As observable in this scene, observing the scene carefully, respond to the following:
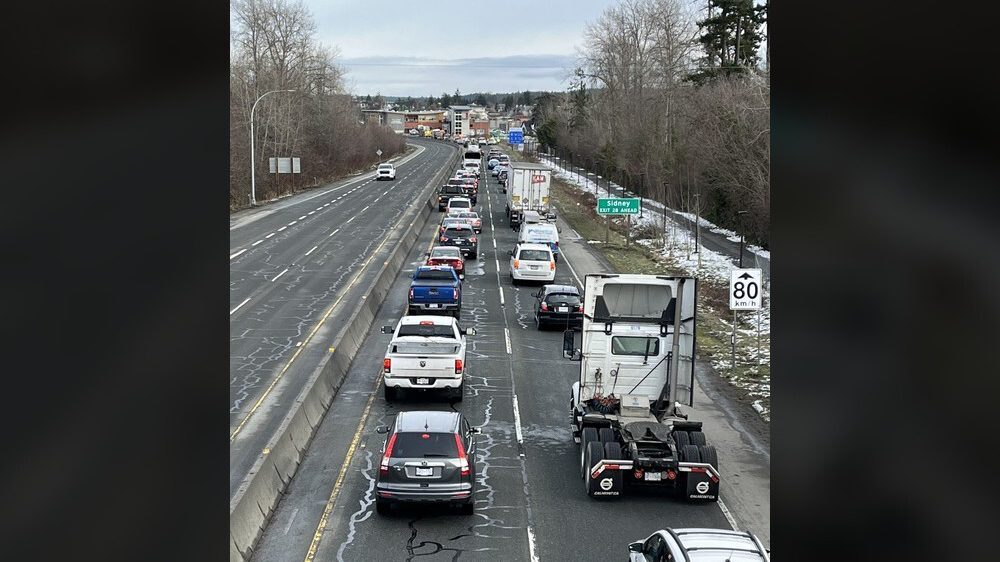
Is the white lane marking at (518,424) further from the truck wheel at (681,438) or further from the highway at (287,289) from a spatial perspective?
the highway at (287,289)

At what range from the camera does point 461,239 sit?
5009cm

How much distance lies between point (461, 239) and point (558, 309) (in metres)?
18.3

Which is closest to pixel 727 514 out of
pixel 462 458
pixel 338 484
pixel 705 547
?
pixel 462 458

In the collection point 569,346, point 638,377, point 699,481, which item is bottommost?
point 699,481

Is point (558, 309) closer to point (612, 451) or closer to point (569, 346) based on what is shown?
point (569, 346)

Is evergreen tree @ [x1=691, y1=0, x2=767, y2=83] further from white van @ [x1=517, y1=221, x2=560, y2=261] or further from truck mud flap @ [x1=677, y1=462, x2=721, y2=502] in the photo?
truck mud flap @ [x1=677, y1=462, x2=721, y2=502]

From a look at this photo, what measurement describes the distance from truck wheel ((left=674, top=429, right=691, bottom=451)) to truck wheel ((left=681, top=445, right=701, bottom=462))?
0.71 ft

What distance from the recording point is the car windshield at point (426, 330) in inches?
948

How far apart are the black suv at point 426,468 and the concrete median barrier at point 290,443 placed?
5.38 feet

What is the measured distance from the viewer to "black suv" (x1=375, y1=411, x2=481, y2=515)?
15.8 meters
